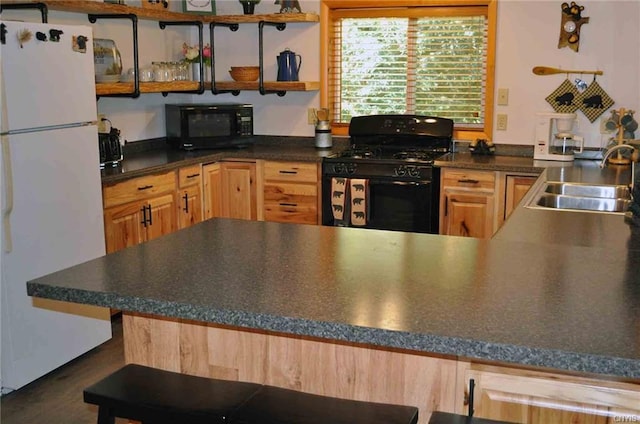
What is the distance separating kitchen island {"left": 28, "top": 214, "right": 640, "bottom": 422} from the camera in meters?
1.46

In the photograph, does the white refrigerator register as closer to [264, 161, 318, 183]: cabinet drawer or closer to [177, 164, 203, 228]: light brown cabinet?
[177, 164, 203, 228]: light brown cabinet

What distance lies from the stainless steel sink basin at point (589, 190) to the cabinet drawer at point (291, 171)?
167cm

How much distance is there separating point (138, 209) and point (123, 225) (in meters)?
0.16

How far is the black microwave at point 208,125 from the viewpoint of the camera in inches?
200

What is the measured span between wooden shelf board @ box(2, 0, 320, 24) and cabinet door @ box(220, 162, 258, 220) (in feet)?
3.52

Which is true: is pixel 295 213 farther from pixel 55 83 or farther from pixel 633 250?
pixel 633 250

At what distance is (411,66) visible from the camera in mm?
5180

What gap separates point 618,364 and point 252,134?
14.2 ft

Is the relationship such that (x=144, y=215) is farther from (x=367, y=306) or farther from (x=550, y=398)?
(x=550, y=398)

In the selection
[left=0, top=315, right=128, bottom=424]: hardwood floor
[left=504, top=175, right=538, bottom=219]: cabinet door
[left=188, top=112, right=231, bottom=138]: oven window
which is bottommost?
[left=0, top=315, right=128, bottom=424]: hardwood floor

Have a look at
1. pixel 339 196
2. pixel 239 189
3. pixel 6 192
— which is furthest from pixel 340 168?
pixel 6 192

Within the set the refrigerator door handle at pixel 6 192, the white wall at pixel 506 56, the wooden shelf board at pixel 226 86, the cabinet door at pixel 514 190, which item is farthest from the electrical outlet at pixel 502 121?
the refrigerator door handle at pixel 6 192

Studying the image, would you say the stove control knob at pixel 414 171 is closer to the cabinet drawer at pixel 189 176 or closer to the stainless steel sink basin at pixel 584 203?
the stainless steel sink basin at pixel 584 203

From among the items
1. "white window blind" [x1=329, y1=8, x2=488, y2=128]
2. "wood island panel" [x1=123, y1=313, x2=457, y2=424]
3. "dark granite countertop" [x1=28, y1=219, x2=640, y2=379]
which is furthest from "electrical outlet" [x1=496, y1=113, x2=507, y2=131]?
"wood island panel" [x1=123, y1=313, x2=457, y2=424]
